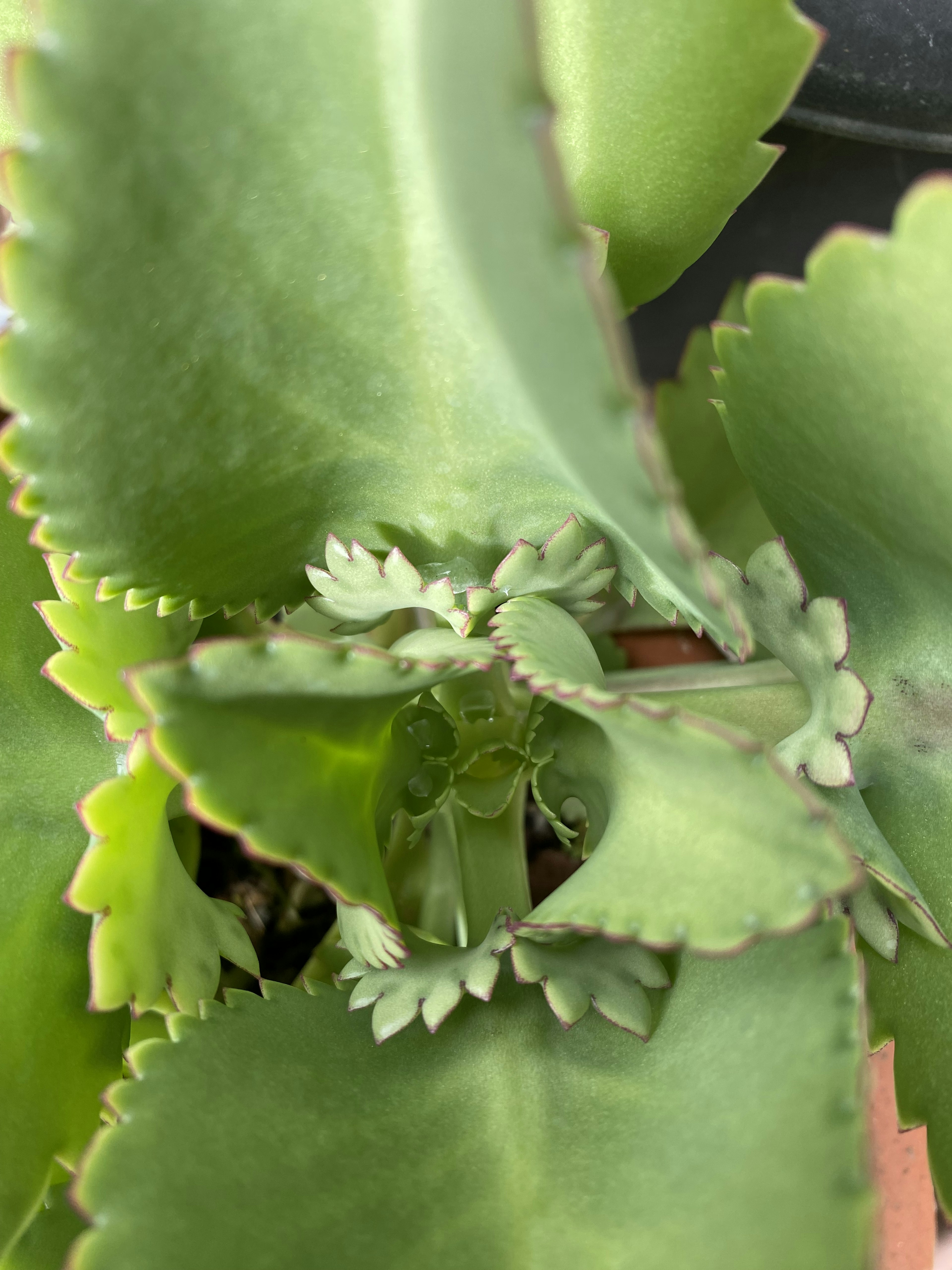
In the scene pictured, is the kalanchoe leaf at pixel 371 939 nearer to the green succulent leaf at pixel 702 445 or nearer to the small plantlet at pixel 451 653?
the small plantlet at pixel 451 653

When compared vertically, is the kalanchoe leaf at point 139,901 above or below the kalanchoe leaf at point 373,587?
below

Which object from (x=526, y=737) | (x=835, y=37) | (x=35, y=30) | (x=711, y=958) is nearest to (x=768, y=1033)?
(x=711, y=958)

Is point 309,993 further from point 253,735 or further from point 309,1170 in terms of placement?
point 253,735

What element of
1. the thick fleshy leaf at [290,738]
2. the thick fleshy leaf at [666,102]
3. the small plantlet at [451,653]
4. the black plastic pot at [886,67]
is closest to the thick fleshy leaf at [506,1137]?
the small plantlet at [451,653]

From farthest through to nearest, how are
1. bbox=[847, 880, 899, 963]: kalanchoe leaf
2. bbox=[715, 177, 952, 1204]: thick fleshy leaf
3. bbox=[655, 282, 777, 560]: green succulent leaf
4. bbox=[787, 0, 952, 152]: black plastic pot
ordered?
bbox=[655, 282, 777, 560]: green succulent leaf < bbox=[787, 0, 952, 152]: black plastic pot < bbox=[847, 880, 899, 963]: kalanchoe leaf < bbox=[715, 177, 952, 1204]: thick fleshy leaf

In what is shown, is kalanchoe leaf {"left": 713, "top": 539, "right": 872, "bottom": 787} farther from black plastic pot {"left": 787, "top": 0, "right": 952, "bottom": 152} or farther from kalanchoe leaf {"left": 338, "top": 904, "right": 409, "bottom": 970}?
black plastic pot {"left": 787, "top": 0, "right": 952, "bottom": 152}

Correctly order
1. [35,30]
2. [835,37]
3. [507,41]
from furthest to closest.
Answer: [835,37] → [35,30] → [507,41]

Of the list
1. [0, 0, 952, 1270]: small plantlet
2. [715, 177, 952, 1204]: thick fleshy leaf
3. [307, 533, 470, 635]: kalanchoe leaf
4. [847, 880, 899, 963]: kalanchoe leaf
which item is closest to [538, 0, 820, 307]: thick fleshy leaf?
[0, 0, 952, 1270]: small plantlet
